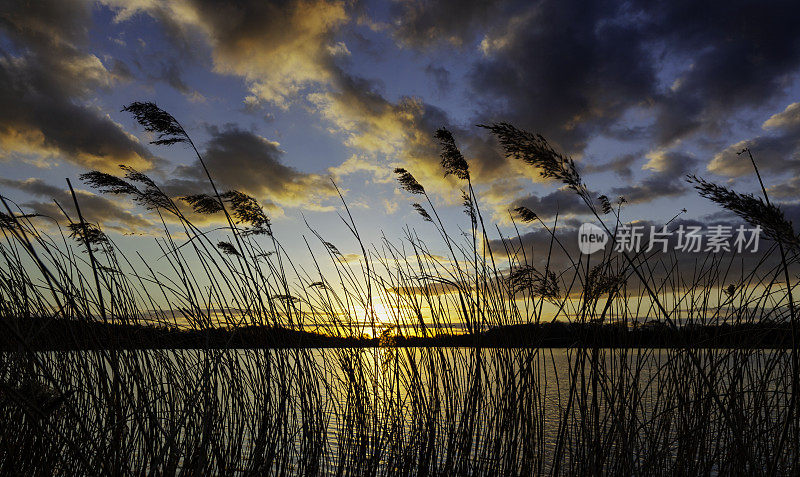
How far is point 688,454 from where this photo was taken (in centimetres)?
239

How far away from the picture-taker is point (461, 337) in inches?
112

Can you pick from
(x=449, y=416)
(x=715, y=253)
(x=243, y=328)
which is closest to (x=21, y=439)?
(x=243, y=328)

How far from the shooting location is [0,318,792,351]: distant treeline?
2361 millimetres

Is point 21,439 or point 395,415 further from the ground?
point 395,415

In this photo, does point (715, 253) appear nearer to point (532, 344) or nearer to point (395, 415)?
point (532, 344)

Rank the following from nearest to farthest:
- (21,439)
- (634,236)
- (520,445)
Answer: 1. (634,236)
2. (520,445)
3. (21,439)

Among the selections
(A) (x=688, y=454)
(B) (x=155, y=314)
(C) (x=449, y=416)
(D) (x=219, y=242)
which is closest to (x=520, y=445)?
(C) (x=449, y=416)

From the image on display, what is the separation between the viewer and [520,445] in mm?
2490

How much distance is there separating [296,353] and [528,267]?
4.68 feet

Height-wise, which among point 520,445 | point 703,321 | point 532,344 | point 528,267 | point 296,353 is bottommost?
point 520,445

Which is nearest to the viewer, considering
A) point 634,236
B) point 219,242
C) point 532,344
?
point 634,236

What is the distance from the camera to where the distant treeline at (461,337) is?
236cm

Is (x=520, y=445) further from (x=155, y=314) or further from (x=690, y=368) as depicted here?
(x=155, y=314)

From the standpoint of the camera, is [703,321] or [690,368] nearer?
[690,368]
